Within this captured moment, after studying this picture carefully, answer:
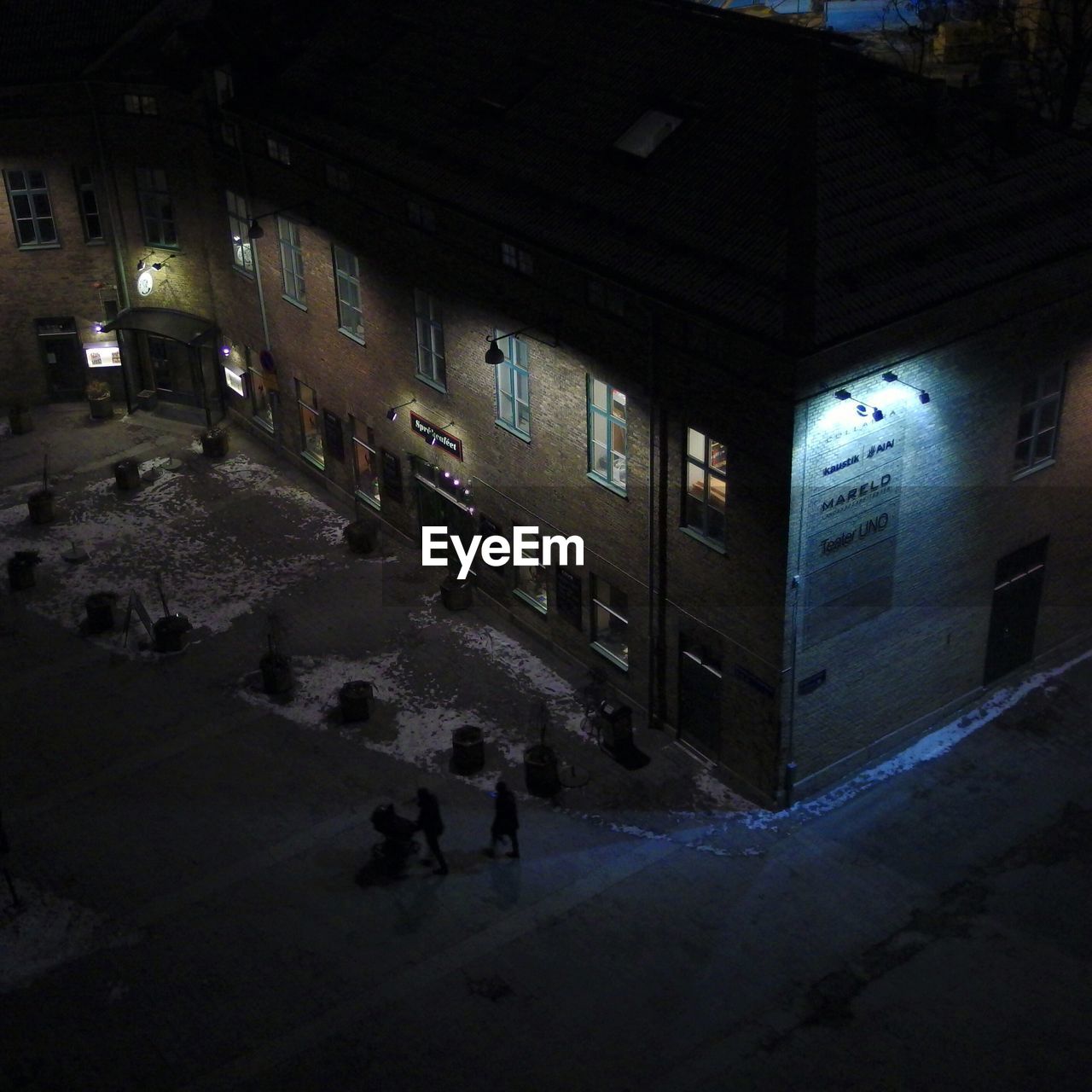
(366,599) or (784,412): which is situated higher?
(784,412)

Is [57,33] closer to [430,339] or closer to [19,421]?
Answer: [19,421]

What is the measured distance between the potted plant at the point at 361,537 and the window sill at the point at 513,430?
217 inches

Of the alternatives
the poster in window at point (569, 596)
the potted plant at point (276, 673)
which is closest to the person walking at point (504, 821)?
the poster in window at point (569, 596)

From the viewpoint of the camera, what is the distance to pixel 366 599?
30.0m

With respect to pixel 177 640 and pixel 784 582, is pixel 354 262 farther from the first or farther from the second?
pixel 784 582

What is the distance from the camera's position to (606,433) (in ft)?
81.1

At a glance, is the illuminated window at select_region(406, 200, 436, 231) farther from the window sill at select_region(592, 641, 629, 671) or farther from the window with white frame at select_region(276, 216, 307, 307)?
the window sill at select_region(592, 641, 629, 671)

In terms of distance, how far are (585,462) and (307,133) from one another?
33.8 ft

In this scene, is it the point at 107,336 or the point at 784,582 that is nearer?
the point at 784,582

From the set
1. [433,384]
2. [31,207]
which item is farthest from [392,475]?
[31,207]

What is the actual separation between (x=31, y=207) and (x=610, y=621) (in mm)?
21124

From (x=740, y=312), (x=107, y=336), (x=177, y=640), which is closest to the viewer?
(x=740, y=312)

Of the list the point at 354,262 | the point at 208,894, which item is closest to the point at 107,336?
the point at 354,262

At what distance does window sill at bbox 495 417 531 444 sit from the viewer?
87.8 feet
